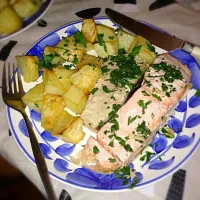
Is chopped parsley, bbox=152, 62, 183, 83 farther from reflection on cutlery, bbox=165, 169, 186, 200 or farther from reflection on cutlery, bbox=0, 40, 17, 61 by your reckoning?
reflection on cutlery, bbox=0, 40, 17, 61

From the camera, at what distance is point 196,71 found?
196cm

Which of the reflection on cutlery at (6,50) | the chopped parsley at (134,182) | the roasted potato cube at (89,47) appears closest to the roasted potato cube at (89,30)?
the roasted potato cube at (89,47)

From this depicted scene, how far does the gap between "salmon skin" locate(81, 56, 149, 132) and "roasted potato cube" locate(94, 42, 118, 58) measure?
185 mm

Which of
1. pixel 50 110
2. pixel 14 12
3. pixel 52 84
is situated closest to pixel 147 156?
pixel 50 110

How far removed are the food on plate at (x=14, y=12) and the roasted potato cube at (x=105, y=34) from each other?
1.94ft

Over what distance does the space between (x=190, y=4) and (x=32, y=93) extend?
5.24 ft

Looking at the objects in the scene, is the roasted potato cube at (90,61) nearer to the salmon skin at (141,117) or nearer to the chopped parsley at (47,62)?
the chopped parsley at (47,62)

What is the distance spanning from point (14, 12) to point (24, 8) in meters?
0.09

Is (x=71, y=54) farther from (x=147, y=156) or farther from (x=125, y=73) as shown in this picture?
(x=147, y=156)

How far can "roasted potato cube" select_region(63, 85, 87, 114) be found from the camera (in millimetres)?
1829

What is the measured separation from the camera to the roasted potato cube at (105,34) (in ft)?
6.82

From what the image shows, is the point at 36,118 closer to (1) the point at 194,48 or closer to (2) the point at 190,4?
(1) the point at 194,48

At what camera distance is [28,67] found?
1.96 m

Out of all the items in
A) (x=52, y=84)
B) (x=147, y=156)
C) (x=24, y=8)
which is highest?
(x=24, y=8)
